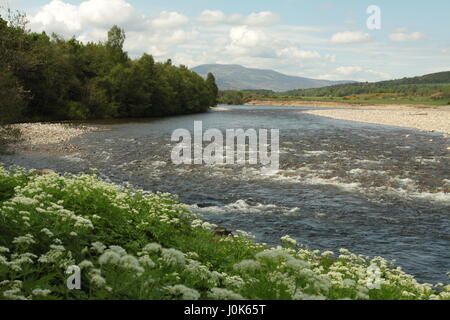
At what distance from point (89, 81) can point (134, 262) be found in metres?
74.8

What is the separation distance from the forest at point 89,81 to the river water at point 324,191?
14304 mm

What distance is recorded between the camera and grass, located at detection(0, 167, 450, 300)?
529 cm

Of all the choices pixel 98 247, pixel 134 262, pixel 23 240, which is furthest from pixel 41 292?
pixel 23 240

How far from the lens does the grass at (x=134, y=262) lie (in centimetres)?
529

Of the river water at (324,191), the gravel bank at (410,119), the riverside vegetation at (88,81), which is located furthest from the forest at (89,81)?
the gravel bank at (410,119)

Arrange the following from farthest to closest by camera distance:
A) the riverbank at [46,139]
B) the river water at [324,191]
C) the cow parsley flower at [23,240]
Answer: the riverbank at [46,139] < the river water at [324,191] < the cow parsley flower at [23,240]

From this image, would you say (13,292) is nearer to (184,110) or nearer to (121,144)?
(121,144)

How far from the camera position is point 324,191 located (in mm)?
20328

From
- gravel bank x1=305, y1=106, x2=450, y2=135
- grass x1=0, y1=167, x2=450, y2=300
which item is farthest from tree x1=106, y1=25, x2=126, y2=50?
grass x1=0, y1=167, x2=450, y2=300

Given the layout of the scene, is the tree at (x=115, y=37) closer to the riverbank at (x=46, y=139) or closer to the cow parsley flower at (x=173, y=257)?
the riverbank at (x=46, y=139)

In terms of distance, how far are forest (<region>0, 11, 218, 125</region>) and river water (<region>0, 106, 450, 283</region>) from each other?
14304mm

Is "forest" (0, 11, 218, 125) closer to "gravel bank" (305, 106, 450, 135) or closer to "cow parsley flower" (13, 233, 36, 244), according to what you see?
"cow parsley flower" (13, 233, 36, 244)

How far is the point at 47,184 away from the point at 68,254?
19.5 ft

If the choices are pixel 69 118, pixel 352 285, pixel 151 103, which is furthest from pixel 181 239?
pixel 151 103
